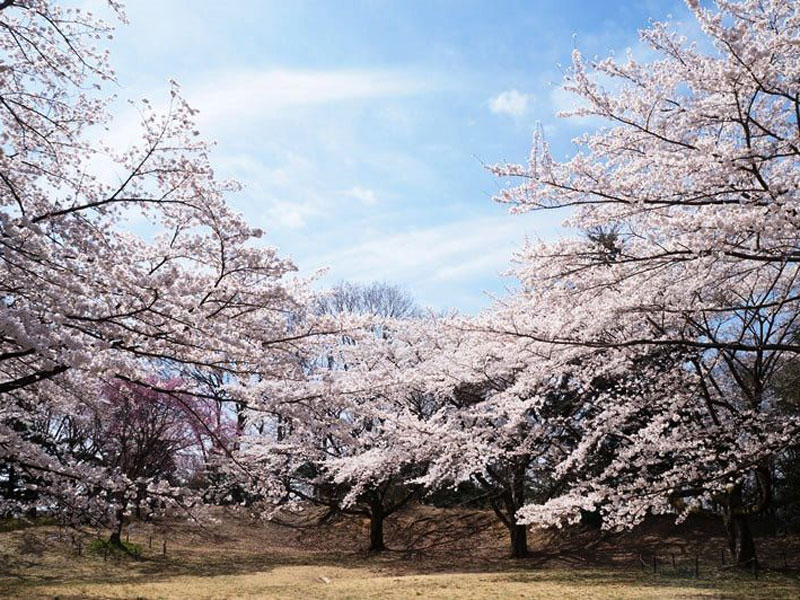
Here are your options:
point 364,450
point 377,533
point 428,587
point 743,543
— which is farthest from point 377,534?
point 743,543

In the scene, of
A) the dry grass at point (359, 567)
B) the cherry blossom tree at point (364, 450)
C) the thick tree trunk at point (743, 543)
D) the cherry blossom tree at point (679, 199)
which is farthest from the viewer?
the cherry blossom tree at point (364, 450)

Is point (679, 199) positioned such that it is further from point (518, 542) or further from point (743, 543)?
point (518, 542)

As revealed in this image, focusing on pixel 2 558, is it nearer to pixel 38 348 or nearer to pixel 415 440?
pixel 415 440

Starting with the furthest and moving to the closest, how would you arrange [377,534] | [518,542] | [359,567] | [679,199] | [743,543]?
[377,534], [518,542], [359,567], [743,543], [679,199]

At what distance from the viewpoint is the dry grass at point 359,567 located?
28.1 feet

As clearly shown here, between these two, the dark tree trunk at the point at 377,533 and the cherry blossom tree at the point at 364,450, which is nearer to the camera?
the cherry blossom tree at the point at 364,450

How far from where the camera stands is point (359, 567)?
13375 millimetres

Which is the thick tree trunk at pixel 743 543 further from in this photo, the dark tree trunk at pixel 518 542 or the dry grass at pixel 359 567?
the dark tree trunk at pixel 518 542

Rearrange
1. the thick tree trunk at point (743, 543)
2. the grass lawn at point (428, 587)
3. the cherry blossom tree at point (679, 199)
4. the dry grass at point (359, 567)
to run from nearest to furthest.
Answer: the cherry blossom tree at point (679, 199)
the grass lawn at point (428, 587)
the dry grass at point (359, 567)
the thick tree trunk at point (743, 543)

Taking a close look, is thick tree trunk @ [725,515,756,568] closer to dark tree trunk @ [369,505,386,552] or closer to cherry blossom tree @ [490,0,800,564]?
cherry blossom tree @ [490,0,800,564]

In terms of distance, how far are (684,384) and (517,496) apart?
211 inches

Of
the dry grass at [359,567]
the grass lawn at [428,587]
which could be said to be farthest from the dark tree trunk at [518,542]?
the grass lawn at [428,587]

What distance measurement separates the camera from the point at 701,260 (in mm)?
5309

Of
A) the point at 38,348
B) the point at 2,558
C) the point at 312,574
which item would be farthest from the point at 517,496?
the point at 38,348
